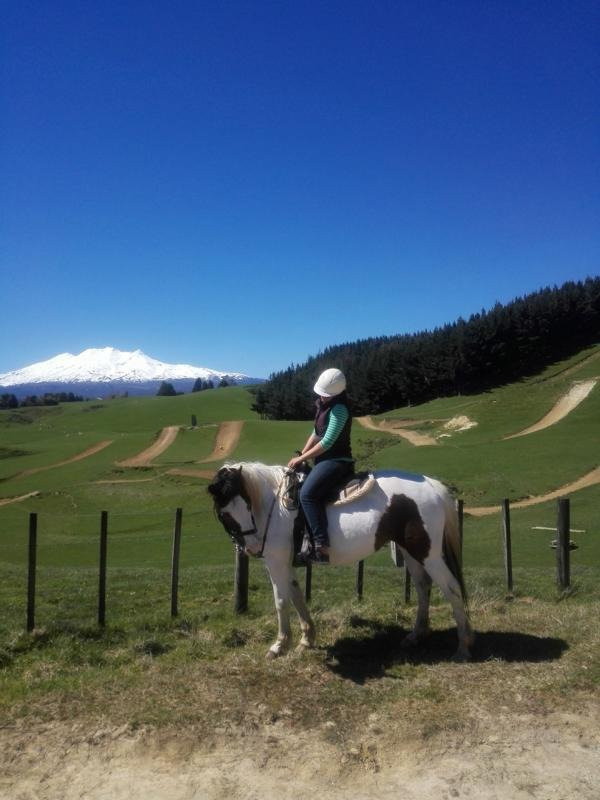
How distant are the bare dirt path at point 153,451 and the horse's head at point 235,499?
110ft

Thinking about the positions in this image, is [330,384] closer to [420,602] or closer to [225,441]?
[420,602]

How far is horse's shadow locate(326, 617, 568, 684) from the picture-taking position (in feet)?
19.4

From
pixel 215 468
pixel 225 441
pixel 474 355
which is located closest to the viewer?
pixel 215 468

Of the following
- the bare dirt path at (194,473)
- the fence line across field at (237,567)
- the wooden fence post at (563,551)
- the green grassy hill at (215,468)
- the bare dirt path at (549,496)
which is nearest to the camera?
the fence line across field at (237,567)

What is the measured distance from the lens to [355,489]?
6.30 meters

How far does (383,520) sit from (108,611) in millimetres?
5120

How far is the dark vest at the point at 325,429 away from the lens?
6316mm

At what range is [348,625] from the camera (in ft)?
23.8

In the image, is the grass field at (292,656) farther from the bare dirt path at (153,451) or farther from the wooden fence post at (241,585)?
the bare dirt path at (153,451)

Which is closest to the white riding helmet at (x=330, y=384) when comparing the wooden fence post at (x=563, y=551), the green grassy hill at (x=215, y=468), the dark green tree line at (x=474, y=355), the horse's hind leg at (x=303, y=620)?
the horse's hind leg at (x=303, y=620)

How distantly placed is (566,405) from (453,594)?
41446 millimetres

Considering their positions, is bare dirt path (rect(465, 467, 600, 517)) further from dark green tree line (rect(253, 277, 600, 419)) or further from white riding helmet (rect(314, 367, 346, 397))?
dark green tree line (rect(253, 277, 600, 419))

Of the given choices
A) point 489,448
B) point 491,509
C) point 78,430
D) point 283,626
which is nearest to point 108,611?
point 283,626

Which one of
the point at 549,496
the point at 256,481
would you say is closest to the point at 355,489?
the point at 256,481
